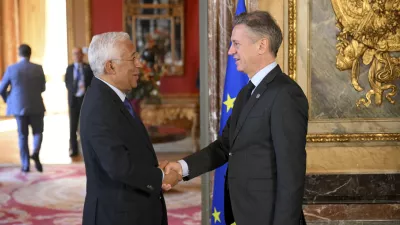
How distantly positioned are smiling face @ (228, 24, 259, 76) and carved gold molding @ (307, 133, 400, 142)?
1983mm

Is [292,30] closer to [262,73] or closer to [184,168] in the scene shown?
A: [184,168]

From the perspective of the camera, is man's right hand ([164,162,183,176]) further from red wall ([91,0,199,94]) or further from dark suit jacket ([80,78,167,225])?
red wall ([91,0,199,94])

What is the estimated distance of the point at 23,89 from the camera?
24.8 ft

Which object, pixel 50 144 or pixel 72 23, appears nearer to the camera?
pixel 50 144

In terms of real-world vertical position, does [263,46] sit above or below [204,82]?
above

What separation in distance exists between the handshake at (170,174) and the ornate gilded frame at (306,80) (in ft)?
5.45

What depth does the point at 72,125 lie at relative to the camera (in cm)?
862

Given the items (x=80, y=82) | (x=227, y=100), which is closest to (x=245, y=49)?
(x=227, y=100)

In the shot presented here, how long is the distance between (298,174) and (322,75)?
7.06ft

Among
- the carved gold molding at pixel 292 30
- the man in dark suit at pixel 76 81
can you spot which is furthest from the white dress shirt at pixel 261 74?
the man in dark suit at pixel 76 81

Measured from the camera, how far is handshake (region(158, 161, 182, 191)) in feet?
8.95

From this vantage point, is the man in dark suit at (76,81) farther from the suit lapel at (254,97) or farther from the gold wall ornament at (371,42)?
the suit lapel at (254,97)

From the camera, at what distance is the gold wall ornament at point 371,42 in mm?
4188

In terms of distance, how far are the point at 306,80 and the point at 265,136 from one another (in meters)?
2.05
